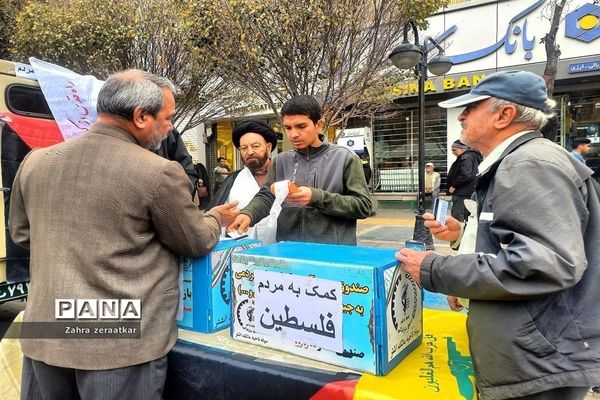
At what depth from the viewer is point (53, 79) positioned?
3123 mm

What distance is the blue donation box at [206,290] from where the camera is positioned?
1.60 metres

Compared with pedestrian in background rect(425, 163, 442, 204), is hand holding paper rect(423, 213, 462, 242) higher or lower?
lower

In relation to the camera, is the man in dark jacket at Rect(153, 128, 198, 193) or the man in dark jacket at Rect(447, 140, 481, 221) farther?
the man in dark jacket at Rect(447, 140, 481, 221)

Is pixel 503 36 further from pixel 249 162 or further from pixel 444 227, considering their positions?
pixel 444 227

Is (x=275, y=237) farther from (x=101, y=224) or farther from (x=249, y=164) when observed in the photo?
(x=101, y=224)

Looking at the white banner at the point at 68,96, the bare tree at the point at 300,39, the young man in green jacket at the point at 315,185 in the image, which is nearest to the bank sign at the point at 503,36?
the bare tree at the point at 300,39

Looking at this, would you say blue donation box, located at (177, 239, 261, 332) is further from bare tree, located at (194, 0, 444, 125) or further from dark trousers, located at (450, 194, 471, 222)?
dark trousers, located at (450, 194, 471, 222)

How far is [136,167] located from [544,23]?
493 inches

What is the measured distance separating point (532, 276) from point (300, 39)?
5.59m

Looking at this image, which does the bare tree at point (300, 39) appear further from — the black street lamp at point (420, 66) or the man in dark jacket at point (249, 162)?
the man in dark jacket at point (249, 162)

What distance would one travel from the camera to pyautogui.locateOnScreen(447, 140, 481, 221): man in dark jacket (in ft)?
22.6

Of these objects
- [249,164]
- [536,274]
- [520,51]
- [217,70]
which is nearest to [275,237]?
[249,164]

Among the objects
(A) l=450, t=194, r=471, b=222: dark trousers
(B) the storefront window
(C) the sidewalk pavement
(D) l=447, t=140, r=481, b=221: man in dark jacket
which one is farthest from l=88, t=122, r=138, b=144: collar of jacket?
(B) the storefront window

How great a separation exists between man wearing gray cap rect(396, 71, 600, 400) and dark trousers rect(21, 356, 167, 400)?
3.20 feet
